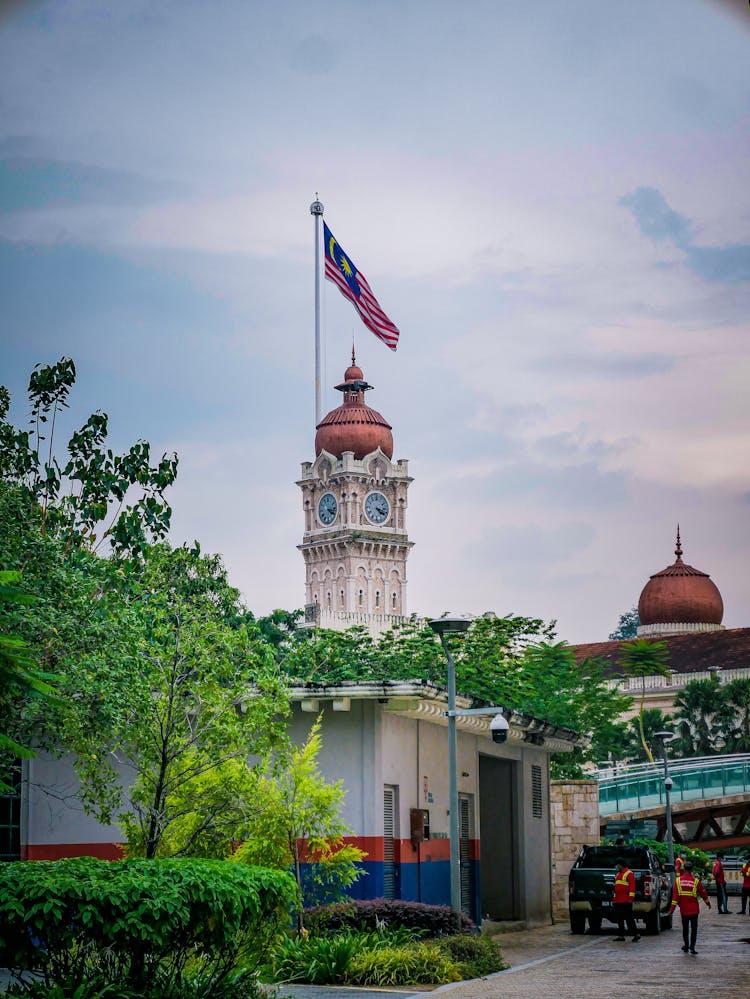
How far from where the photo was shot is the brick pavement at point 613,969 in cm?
2012

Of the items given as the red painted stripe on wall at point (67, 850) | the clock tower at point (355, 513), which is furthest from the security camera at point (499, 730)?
the clock tower at point (355, 513)

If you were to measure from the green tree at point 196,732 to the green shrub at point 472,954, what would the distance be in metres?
3.60

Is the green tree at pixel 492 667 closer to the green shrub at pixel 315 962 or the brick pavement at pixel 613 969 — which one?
the brick pavement at pixel 613 969

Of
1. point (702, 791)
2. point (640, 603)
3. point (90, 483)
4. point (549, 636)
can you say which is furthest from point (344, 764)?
point (640, 603)

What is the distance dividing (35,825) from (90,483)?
10.6 meters

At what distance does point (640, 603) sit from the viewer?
407ft

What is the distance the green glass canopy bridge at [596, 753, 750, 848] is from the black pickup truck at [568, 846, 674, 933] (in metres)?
18.6

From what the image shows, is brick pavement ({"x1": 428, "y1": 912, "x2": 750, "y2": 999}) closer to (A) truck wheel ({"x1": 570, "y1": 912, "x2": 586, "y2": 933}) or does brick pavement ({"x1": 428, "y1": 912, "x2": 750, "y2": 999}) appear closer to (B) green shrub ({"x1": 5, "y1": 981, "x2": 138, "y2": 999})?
(A) truck wheel ({"x1": 570, "y1": 912, "x2": 586, "y2": 933})

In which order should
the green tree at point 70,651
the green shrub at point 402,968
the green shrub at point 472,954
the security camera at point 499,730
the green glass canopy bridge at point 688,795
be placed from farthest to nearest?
the green glass canopy bridge at point 688,795, the security camera at point 499,730, the green shrub at point 472,954, the green tree at point 70,651, the green shrub at point 402,968

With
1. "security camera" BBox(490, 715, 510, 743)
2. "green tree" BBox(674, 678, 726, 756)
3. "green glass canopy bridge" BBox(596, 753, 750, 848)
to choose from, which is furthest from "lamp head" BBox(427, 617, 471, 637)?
"green tree" BBox(674, 678, 726, 756)

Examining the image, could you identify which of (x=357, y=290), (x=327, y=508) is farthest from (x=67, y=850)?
(x=327, y=508)

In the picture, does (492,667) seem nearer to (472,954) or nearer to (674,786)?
(674,786)

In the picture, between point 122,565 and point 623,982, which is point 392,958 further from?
point 122,565

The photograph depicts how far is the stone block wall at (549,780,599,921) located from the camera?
39031 mm
